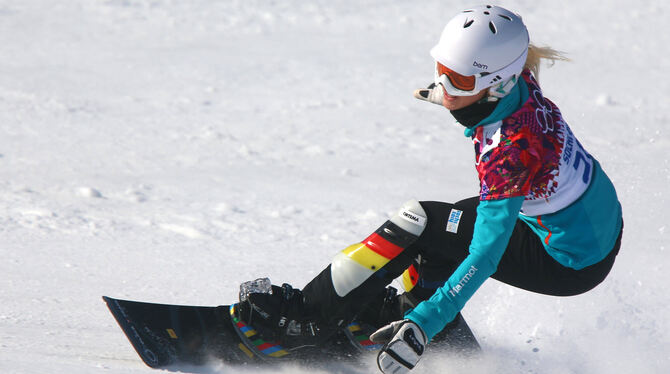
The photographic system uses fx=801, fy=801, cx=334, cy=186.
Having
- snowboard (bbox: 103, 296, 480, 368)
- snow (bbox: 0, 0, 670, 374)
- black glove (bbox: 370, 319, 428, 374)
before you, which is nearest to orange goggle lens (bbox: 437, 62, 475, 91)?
black glove (bbox: 370, 319, 428, 374)

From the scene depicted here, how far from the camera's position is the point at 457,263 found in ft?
10.8

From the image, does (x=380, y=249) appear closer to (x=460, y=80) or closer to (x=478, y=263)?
(x=478, y=263)

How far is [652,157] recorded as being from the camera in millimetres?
7012

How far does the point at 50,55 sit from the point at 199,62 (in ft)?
5.71

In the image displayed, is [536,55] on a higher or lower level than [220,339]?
higher

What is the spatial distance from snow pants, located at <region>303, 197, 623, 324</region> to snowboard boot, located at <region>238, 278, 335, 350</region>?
0.21ft

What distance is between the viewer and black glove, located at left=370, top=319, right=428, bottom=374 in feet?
9.04

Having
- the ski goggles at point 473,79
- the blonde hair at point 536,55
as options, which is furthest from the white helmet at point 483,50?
the blonde hair at point 536,55

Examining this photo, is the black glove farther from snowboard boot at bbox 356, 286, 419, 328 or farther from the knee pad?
snowboard boot at bbox 356, 286, 419, 328

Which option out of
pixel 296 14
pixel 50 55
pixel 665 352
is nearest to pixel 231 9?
pixel 296 14

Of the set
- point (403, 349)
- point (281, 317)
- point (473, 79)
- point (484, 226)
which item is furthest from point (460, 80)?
point (281, 317)

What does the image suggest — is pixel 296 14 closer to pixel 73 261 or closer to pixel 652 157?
pixel 652 157

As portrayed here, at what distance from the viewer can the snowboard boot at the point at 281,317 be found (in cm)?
330

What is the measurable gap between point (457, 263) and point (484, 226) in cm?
54
